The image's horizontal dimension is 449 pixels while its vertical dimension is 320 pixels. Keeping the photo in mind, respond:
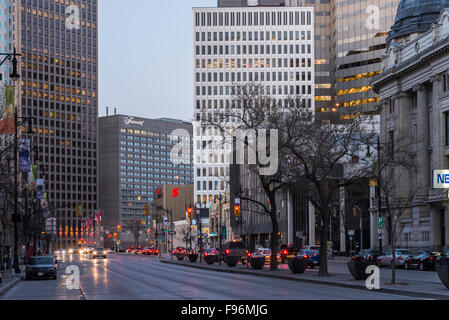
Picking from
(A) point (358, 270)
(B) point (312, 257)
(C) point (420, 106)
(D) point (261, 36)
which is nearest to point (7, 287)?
(A) point (358, 270)

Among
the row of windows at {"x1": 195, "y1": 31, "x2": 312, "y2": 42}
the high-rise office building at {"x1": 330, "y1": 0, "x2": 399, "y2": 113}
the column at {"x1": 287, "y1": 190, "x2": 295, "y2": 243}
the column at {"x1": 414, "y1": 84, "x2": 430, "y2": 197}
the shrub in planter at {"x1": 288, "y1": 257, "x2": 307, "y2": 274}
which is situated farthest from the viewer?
the row of windows at {"x1": 195, "y1": 31, "x2": 312, "y2": 42}

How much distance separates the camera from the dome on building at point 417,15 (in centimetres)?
9125

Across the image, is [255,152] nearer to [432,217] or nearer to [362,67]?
[432,217]

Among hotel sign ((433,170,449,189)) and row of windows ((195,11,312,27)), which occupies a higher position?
row of windows ((195,11,312,27))

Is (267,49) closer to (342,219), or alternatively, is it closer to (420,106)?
(342,219)

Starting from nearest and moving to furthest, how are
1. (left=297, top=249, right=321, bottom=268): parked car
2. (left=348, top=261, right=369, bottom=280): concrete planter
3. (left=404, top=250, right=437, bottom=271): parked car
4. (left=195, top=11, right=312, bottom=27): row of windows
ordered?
(left=348, top=261, right=369, bottom=280): concrete planter, (left=404, top=250, right=437, bottom=271): parked car, (left=297, top=249, right=321, bottom=268): parked car, (left=195, top=11, right=312, bottom=27): row of windows

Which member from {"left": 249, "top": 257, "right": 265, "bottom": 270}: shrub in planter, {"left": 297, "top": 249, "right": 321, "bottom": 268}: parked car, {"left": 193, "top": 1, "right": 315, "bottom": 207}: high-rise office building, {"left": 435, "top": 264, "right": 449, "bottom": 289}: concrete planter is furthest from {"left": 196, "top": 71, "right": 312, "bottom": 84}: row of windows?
{"left": 435, "top": 264, "right": 449, "bottom": 289}: concrete planter

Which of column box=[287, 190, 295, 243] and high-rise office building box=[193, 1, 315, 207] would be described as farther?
high-rise office building box=[193, 1, 315, 207]

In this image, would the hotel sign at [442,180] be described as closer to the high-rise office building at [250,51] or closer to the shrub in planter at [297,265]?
the shrub in planter at [297,265]

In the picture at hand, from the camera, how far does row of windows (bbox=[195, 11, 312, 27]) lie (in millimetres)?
187000

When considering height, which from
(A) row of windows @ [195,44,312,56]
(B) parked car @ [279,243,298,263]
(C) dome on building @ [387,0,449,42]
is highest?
(A) row of windows @ [195,44,312,56]

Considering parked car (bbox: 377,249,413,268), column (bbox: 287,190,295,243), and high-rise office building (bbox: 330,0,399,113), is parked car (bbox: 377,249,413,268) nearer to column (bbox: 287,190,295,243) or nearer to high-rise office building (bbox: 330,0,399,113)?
column (bbox: 287,190,295,243)

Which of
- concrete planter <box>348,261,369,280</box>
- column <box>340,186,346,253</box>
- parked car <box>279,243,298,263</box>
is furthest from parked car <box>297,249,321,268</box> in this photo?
column <box>340,186,346,253</box>
